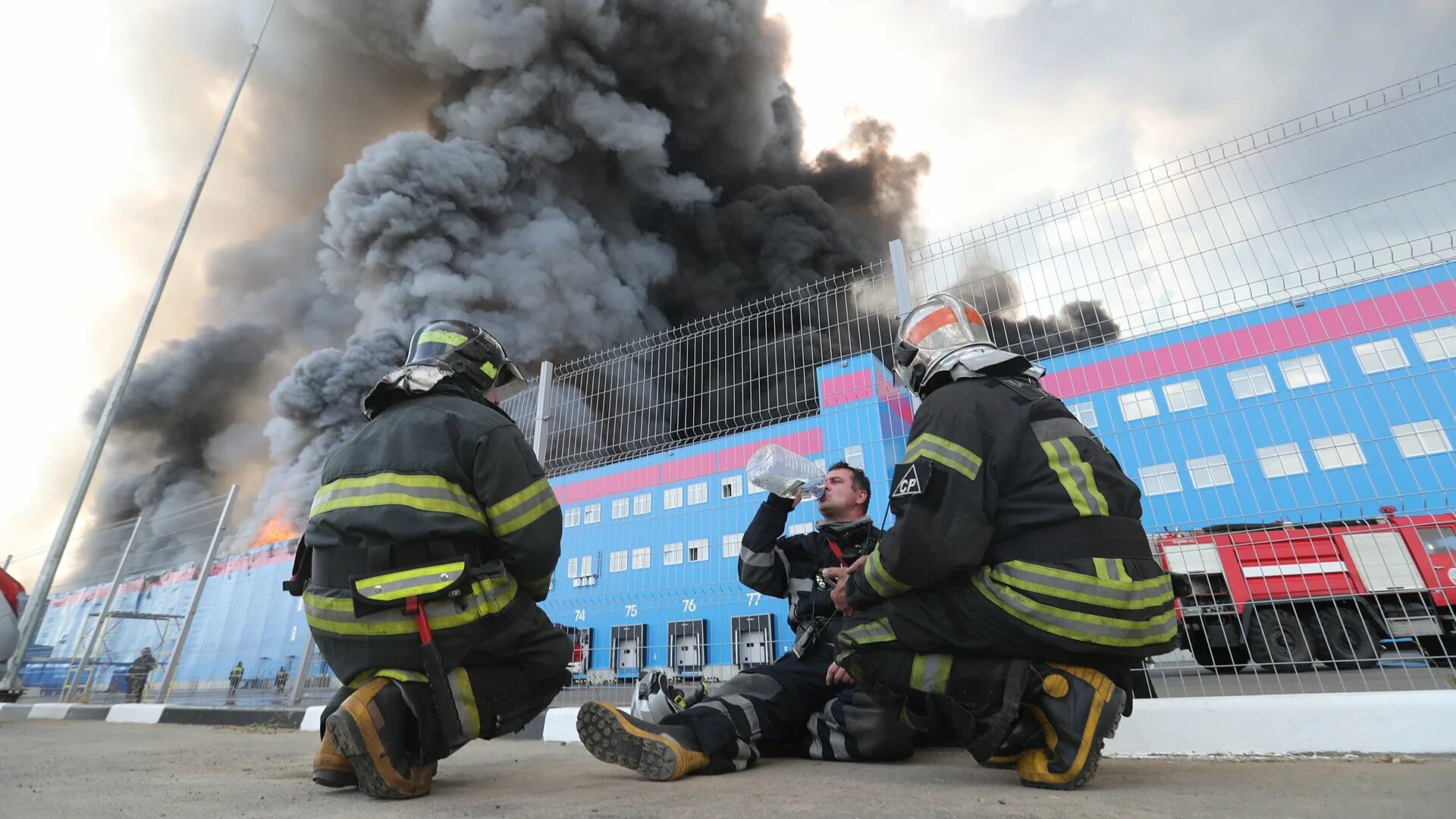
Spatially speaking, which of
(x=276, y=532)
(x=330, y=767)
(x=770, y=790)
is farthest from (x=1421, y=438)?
(x=276, y=532)

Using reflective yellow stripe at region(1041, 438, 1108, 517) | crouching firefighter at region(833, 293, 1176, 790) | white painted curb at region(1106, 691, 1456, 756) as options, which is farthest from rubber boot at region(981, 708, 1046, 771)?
white painted curb at region(1106, 691, 1456, 756)

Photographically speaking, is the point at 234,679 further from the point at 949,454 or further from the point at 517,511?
the point at 949,454

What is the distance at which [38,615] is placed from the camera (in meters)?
7.04

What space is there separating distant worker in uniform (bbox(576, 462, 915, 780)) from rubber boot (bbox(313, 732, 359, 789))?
650mm

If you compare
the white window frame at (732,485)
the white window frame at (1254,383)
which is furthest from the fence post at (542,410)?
the white window frame at (1254,383)

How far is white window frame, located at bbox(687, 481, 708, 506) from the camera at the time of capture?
512 cm

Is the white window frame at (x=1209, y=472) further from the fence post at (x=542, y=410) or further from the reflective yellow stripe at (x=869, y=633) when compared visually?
the fence post at (x=542, y=410)

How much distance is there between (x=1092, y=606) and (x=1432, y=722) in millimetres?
1908

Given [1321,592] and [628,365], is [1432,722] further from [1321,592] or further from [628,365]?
[628,365]

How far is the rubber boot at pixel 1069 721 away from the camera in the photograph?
5.48ft

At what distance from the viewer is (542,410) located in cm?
596

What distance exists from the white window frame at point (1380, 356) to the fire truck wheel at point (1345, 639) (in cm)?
116

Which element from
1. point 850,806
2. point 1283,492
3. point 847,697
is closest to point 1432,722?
point 1283,492

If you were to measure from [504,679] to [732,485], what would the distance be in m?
2.95
